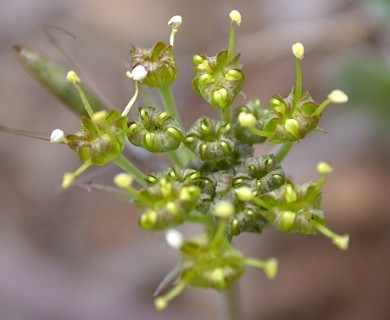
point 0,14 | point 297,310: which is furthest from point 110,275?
point 0,14

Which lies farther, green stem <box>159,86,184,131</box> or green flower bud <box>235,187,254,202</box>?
green stem <box>159,86,184,131</box>

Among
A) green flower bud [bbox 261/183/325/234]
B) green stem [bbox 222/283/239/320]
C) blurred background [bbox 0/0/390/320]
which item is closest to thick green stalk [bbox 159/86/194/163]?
green flower bud [bbox 261/183/325/234]

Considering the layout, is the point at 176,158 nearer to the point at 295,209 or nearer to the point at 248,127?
the point at 248,127

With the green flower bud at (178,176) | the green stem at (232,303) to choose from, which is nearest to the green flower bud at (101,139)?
the green flower bud at (178,176)

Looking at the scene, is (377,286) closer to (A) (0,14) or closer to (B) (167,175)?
(B) (167,175)

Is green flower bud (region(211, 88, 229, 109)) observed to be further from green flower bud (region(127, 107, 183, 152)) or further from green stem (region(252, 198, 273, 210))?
green stem (region(252, 198, 273, 210))

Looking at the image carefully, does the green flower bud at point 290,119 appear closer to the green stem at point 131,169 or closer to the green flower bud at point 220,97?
the green flower bud at point 220,97
